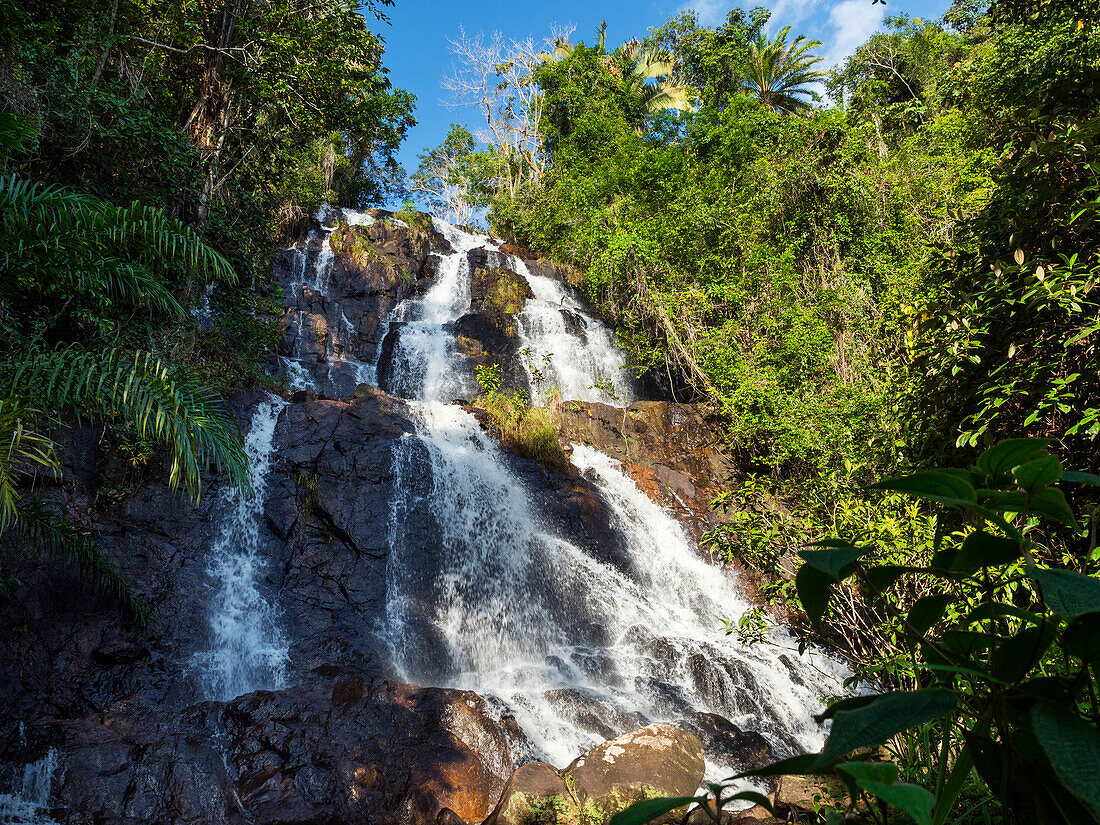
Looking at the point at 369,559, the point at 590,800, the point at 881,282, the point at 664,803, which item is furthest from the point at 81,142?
the point at 881,282

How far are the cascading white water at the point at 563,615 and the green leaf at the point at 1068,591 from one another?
5.87 meters

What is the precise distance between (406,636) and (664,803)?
25.6ft

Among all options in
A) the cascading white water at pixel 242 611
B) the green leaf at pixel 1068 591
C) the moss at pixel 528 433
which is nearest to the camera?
the green leaf at pixel 1068 591

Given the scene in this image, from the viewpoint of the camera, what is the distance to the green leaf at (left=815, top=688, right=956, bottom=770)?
51cm

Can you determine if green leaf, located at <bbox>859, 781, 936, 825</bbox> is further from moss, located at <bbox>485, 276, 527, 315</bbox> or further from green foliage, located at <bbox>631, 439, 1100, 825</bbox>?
moss, located at <bbox>485, 276, 527, 315</bbox>

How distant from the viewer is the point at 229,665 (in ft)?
22.6

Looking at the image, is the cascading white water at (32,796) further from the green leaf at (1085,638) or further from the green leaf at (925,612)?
the green leaf at (1085,638)

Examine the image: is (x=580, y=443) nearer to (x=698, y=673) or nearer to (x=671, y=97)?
(x=698, y=673)

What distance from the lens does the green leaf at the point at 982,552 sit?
0.68 m

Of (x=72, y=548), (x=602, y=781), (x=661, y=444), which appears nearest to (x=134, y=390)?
(x=72, y=548)

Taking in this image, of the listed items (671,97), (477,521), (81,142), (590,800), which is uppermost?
(671,97)

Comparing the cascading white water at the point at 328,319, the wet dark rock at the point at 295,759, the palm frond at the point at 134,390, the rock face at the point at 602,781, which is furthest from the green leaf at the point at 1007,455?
the cascading white water at the point at 328,319

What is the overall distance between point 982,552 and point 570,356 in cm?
1413

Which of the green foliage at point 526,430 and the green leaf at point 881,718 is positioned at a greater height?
the green foliage at point 526,430
